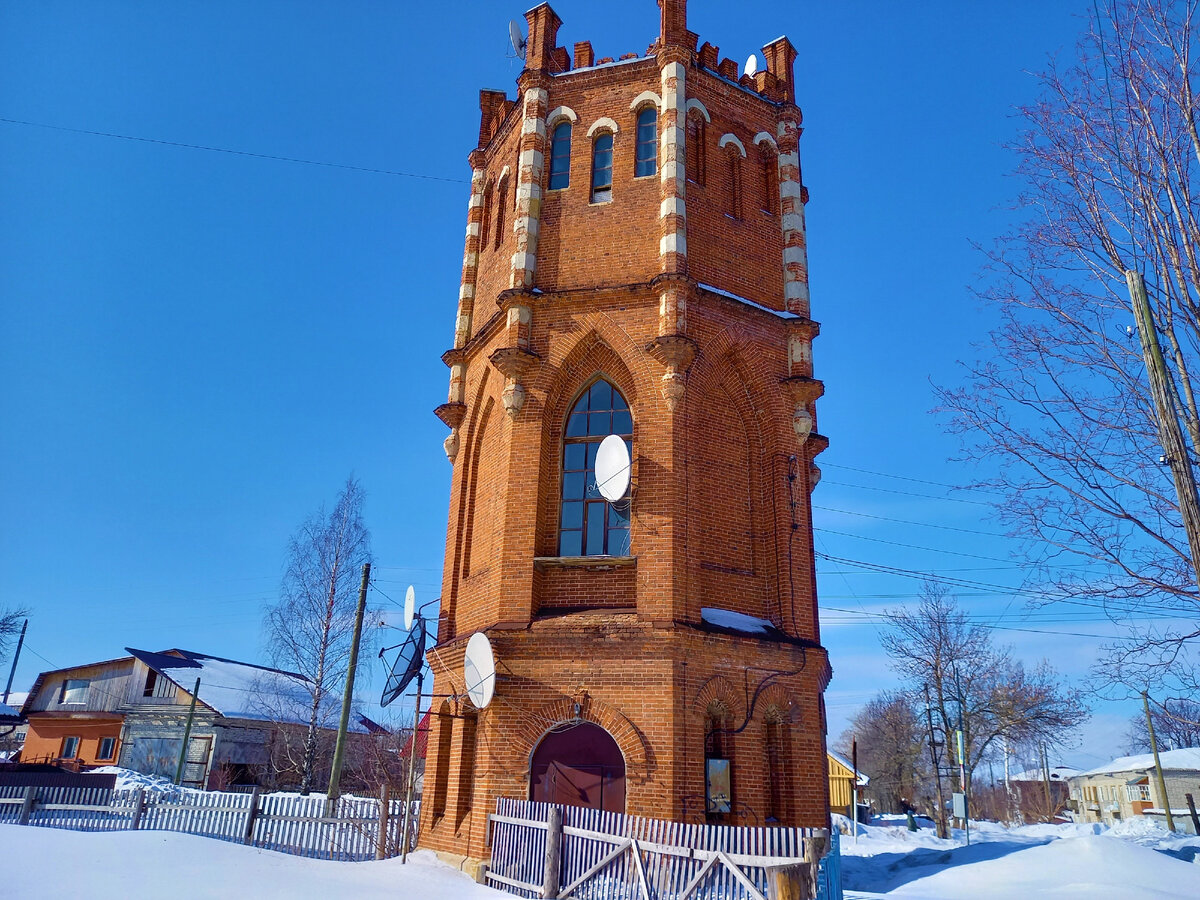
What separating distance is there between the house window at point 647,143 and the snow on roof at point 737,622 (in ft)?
29.2

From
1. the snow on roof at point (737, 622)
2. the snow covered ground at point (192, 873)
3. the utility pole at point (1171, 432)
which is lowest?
the snow covered ground at point (192, 873)

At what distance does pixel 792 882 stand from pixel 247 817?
13260mm

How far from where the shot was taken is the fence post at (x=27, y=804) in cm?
2005

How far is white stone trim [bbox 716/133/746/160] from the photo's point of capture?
57.2 ft

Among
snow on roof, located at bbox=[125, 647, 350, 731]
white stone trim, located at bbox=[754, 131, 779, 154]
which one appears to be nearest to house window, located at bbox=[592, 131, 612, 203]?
white stone trim, located at bbox=[754, 131, 779, 154]

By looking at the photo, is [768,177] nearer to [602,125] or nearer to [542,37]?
[602,125]

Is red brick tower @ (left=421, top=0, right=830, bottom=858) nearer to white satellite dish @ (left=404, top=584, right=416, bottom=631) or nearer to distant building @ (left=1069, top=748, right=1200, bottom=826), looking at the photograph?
white satellite dish @ (left=404, top=584, right=416, bottom=631)

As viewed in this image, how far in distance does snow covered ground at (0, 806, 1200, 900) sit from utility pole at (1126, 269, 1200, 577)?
552 cm

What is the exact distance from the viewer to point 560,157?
17.4 m

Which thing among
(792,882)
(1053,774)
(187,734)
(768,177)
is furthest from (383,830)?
(1053,774)

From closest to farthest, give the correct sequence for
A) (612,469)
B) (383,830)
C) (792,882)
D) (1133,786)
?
(792,882), (612,469), (383,830), (1133,786)

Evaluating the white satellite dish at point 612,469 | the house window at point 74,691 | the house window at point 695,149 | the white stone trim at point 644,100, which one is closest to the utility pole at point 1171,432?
the white satellite dish at point 612,469

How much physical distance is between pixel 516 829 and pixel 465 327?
34.8ft

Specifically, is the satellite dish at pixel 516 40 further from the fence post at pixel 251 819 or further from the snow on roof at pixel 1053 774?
the snow on roof at pixel 1053 774
